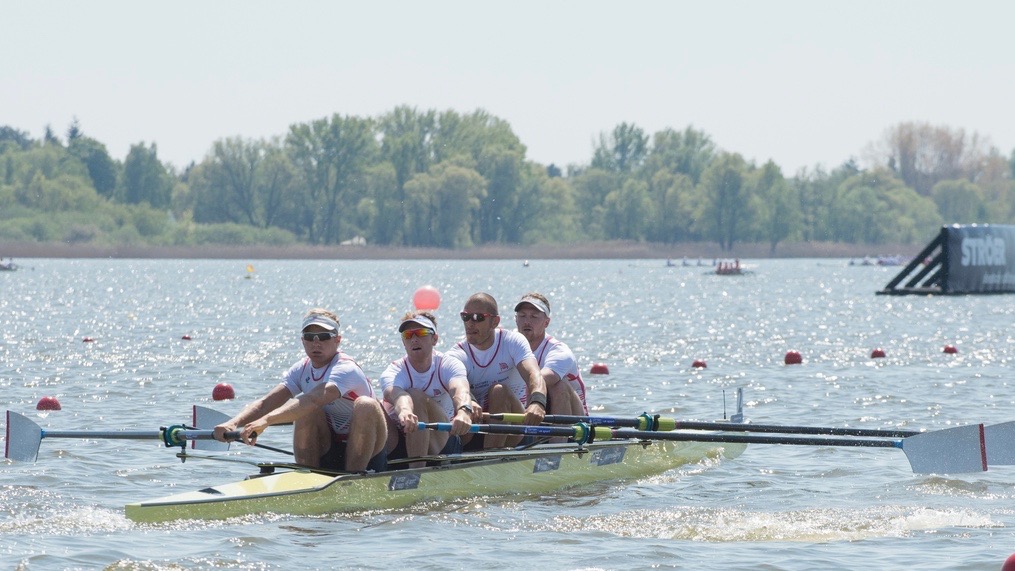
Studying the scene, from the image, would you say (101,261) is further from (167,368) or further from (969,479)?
(969,479)

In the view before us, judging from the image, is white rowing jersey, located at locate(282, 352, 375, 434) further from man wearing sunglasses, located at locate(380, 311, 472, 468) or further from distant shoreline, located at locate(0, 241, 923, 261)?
distant shoreline, located at locate(0, 241, 923, 261)

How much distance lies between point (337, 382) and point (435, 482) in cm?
135

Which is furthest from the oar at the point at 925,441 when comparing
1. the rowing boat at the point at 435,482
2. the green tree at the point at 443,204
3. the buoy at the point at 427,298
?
the green tree at the point at 443,204

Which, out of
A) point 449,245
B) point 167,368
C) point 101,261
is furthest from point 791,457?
point 101,261

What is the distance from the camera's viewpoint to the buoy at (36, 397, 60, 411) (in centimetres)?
1900

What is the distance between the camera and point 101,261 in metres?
154

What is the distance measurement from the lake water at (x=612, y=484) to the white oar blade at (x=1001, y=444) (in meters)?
0.38

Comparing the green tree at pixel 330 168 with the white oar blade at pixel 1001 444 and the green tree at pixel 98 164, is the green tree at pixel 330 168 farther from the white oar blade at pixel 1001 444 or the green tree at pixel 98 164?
the white oar blade at pixel 1001 444

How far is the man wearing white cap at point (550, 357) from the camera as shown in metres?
13.8

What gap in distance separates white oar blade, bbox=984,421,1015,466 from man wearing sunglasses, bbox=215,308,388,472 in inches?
211

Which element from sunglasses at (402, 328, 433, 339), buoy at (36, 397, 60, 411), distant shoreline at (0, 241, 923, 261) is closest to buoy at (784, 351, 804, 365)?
buoy at (36, 397, 60, 411)

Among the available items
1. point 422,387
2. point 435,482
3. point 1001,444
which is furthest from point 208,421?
point 1001,444

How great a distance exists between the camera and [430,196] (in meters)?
130

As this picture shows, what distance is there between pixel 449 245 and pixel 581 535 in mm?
121992
